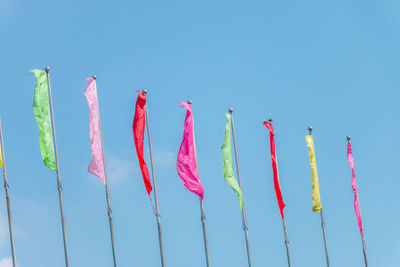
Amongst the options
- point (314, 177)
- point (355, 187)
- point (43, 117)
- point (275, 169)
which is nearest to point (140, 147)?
point (43, 117)

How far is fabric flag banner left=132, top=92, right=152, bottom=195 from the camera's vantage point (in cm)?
4494

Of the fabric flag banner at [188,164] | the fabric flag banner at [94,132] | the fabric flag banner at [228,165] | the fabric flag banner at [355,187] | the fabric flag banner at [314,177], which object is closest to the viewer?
the fabric flag banner at [94,132]

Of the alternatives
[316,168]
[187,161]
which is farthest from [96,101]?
[316,168]

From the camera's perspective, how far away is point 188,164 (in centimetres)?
4681

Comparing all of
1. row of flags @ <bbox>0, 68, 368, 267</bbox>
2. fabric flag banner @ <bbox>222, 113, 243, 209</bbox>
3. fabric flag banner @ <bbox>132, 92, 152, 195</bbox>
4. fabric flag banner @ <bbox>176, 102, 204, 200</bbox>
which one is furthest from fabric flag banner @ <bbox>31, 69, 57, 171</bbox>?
fabric flag banner @ <bbox>222, 113, 243, 209</bbox>

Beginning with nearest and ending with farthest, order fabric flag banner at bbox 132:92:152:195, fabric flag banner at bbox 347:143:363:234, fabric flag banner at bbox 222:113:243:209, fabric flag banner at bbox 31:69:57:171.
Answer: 1. fabric flag banner at bbox 31:69:57:171
2. fabric flag banner at bbox 132:92:152:195
3. fabric flag banner at bbox 222:113:243:209
4. fabric flag banner at bbox 347:143:363:234

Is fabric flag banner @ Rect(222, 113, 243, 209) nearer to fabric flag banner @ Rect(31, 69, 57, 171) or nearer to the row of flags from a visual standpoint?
the row of flags

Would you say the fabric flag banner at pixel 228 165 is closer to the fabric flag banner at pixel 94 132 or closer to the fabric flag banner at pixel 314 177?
the fabric flag banner at pixel 314 177

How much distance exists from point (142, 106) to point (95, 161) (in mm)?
3912

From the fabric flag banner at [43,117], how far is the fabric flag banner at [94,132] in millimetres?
2013

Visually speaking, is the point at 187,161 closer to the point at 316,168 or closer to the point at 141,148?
the point at 141,148

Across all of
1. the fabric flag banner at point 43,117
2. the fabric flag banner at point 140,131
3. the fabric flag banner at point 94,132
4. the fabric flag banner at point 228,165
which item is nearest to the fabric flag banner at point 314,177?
the fabric flag banner at point 228,165

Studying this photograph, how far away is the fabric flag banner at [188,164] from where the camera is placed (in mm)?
46594

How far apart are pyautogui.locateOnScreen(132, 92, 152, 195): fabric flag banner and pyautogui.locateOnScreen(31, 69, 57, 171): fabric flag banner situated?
4.26m
